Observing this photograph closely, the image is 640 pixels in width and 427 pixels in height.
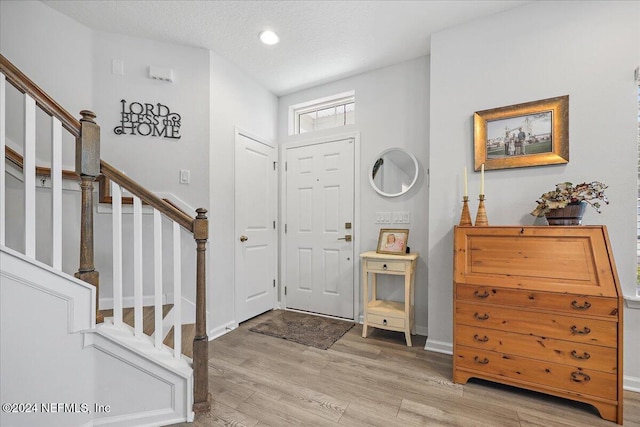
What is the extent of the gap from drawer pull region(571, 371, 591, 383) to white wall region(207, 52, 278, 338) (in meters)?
2.71

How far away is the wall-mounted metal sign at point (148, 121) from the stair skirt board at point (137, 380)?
178cm

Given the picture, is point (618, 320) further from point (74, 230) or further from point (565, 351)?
point (74, 230)

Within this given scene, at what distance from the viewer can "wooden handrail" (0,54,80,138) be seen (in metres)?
1.24

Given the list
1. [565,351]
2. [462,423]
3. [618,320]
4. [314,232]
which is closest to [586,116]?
[618,320]

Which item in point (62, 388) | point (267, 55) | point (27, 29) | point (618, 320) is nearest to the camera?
point (62, 388)

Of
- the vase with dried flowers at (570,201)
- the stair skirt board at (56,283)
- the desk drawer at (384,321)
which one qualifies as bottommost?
the desk drawer at (384,321)

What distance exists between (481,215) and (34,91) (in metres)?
2.77

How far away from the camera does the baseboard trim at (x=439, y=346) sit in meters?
2.38

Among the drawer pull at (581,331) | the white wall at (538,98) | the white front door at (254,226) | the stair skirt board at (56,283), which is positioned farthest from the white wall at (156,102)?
the drawer pull at (581,331)

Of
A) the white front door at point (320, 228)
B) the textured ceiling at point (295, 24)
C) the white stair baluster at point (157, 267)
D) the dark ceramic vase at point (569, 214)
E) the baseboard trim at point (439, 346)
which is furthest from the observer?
the white front door at point (320, 228)

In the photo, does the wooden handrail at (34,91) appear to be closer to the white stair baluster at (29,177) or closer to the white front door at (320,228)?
the white stair baluster at (29,177)

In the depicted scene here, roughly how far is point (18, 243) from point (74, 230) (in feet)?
1.05

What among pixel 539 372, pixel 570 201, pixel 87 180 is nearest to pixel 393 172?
pixel 570 201

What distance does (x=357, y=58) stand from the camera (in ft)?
9.41
